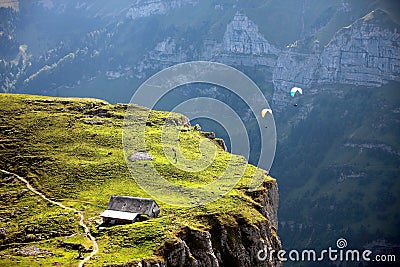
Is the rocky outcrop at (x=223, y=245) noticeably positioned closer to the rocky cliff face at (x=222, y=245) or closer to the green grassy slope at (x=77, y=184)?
the rocky cliff face at (x=222, y=245)

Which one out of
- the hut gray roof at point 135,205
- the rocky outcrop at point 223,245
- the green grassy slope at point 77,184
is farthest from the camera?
the hut gray roof at point 135,205

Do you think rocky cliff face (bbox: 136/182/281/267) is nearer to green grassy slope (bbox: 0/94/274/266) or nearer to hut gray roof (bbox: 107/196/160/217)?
green grassy slope (bbox: 0/94/274/266)

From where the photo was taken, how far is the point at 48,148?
95812mm

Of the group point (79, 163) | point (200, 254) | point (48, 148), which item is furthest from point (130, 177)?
point (200, 254)

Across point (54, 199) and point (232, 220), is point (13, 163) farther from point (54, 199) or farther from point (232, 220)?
point (232, 220)

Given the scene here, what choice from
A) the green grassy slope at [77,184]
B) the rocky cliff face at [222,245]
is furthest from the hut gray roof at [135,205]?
the rocky cliff face at [222,245]

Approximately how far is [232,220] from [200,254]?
7745 millimetres

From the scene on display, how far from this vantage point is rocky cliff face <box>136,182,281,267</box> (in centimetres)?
6178

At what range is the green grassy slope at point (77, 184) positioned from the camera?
61.8m

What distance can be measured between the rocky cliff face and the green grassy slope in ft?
3.13

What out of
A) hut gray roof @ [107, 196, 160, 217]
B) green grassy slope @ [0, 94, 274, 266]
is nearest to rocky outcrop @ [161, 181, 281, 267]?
green grassy slope @ [0, 94, 274, 266]

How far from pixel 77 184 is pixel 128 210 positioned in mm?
16049

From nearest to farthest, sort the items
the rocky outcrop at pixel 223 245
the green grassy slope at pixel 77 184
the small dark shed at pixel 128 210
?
the green grassy slope at pixel 77 184
the rocky outcrop at pixel 223 245
the small dark shed at pixel 128 210

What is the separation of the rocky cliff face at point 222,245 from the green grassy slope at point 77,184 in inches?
37.5
